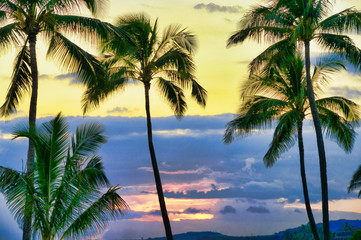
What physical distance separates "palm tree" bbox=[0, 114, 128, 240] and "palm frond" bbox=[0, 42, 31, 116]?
5097mm

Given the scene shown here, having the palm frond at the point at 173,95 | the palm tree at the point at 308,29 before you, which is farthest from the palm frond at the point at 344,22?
the palm frond at the point at 173,95

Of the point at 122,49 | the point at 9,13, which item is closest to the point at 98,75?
the point at 122,49

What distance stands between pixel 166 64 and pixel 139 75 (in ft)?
4.70

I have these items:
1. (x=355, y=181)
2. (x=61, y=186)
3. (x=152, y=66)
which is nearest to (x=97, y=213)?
(x=61, y=186)

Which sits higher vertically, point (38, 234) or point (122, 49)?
point (122, 49)

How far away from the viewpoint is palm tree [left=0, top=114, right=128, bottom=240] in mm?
14867

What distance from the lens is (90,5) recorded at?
19.0m

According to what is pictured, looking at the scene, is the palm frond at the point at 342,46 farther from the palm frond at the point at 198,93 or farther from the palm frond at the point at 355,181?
the palm frond at the point at 355,181

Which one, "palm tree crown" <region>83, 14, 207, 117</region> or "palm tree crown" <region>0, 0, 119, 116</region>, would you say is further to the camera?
"palm tree crown" <region>83, 14, 207, 117</region>

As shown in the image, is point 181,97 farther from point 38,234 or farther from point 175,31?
point 38,234

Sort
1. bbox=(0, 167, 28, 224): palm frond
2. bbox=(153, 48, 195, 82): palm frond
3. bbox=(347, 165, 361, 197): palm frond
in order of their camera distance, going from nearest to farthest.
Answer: bbox=(0, 167, 28, 224): palm frond → bbox=(153, 48, 195, 82): palm frond → bbox=(347, 165, 361, 197): palm frond

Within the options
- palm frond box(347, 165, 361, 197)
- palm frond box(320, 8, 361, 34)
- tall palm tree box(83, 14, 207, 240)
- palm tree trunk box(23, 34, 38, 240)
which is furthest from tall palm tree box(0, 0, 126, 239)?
palm frond box(347, 165, 361, 197)

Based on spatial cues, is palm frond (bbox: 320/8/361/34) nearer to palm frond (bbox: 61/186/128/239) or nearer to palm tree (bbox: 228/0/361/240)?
palm tree (bbox: 228/0/361/240)

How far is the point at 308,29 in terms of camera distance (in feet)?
70.6
